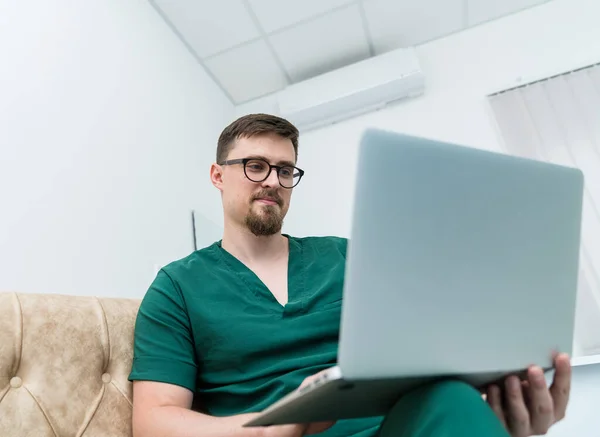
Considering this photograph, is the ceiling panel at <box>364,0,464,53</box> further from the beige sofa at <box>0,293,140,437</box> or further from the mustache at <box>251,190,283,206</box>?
the beige sofa at <box>0,293,140,437</box>

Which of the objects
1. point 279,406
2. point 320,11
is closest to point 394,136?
point 279,406

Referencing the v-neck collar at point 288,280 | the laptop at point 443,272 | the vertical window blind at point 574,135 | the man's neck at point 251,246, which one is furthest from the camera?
the vertical window blind at point 574,135

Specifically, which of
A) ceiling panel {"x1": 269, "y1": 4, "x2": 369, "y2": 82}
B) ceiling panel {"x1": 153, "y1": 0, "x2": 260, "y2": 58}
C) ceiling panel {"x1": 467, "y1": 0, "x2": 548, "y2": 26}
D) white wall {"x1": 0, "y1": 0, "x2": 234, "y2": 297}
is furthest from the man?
ceiling panel {"x1": 467, "y1": 0, "x2": 548, "y2": 26}

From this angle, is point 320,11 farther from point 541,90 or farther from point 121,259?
point 121,259

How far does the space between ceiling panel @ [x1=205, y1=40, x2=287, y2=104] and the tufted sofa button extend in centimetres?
232

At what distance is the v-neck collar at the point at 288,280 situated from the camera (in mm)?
1075

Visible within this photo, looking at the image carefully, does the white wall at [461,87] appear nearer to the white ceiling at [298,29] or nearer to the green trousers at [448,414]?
the white ceiling at [298,29]

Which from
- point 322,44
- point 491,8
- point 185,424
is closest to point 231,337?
point 185,424

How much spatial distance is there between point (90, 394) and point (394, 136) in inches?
32.9

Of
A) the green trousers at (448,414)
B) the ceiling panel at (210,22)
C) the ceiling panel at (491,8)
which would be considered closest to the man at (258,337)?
the green trousers at (448,414)

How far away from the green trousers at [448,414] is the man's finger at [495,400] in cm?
16

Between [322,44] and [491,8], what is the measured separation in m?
1.04

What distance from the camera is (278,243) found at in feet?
4.42

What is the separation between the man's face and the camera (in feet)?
4.32
